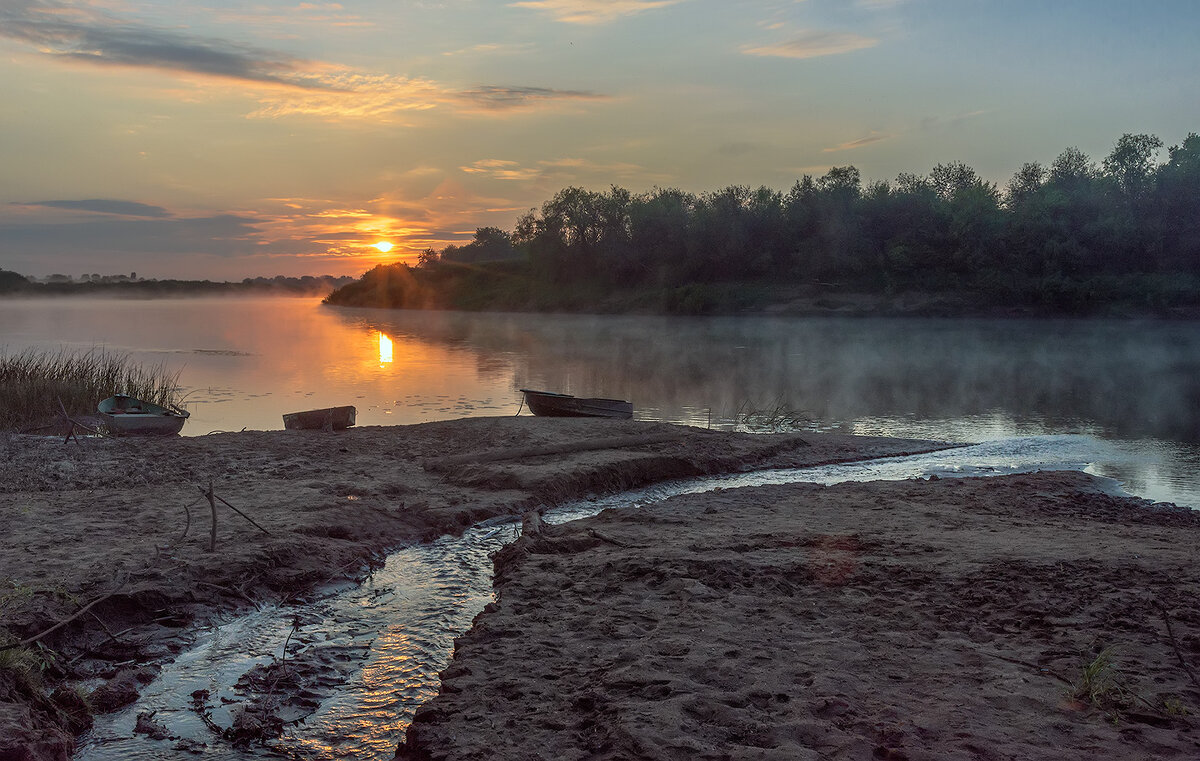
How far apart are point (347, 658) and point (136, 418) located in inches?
519

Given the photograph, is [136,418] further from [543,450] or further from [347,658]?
[347,658]

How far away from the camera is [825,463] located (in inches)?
651

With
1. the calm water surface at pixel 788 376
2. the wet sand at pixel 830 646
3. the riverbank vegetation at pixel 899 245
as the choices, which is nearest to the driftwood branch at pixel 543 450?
the wet sand at pixel 830 646

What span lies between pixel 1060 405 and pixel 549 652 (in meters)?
26.3

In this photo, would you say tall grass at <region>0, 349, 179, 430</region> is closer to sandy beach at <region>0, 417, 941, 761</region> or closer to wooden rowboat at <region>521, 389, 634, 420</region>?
sandy beach at <region>0, 417, 941, 761</region>

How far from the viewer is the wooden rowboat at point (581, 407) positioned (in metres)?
20.4

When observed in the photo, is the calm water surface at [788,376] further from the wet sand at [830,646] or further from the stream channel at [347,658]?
the stream channel at [347,658]

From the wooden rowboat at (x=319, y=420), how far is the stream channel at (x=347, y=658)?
8.51 m

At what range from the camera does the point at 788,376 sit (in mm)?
36031

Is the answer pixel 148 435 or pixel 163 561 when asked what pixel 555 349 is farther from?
pixel 163 561

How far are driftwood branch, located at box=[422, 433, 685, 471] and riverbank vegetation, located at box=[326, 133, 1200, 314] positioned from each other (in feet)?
195

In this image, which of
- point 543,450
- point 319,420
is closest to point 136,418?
point 319,420

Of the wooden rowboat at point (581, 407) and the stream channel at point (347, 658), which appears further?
the wooden rowboat at point (581, 407)

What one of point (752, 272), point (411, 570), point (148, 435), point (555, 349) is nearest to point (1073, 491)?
point (411, 570)
